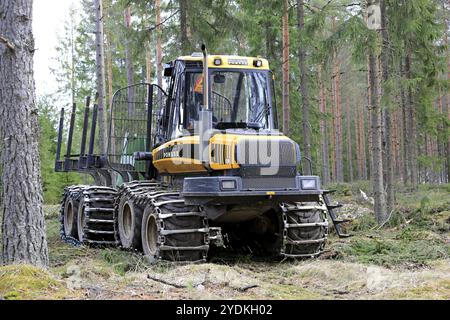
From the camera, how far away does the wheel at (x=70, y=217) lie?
11867 mm

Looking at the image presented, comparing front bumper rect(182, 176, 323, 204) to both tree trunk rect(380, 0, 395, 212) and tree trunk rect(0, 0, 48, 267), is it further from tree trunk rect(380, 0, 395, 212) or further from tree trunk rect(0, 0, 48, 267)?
tree trunk rect(380, 0, 395, 212)

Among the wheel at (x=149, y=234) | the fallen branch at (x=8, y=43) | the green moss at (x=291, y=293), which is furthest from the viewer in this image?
the wheel at (x=149, y=234)

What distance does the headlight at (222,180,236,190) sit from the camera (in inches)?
297

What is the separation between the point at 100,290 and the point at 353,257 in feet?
14.3

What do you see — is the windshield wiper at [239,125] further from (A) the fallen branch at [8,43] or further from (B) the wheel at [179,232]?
(A) the fallen branch at [8,43]

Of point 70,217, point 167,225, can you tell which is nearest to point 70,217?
point 70,217

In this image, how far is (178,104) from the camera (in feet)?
28.9

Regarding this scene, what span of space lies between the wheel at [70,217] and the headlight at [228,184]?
5442mm

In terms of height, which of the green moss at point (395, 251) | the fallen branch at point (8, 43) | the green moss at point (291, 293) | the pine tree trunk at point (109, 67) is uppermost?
the pine tree trunk at point (109, 67)

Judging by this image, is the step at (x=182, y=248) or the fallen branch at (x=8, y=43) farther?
the step at (x=182, y=248)

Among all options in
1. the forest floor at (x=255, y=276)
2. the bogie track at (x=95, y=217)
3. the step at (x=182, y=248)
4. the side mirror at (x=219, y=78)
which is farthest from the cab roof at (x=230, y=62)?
the bogie track at (x=95, y=217)

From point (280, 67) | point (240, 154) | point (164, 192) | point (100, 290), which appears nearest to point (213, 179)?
point (240, 154)

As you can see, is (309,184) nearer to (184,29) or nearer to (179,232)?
(179,232)

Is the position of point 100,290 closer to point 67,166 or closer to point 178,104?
point 178,104
